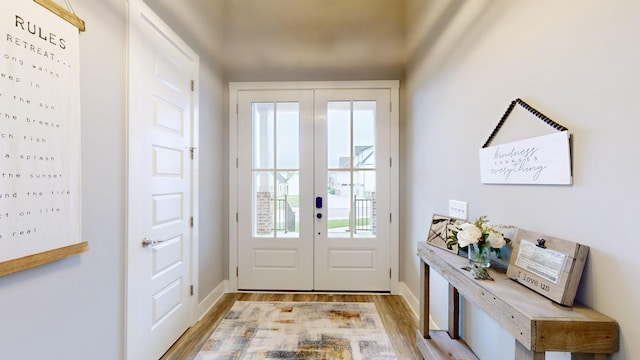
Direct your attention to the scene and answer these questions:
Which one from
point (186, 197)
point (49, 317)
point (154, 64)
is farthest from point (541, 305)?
point (154, 64)

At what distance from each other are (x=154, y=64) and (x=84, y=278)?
140cm

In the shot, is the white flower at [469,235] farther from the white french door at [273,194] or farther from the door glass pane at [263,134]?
the door glass pane at [263,134]

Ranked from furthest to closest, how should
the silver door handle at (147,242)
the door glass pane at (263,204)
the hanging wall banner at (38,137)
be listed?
the door glass pane at (263,204), the silver door handle at (147,242), the hanging wall banner at (38,137)

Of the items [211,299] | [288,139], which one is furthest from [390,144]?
[211,299]

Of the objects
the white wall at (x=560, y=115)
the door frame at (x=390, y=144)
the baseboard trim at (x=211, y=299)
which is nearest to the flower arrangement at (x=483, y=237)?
the white wall at (x=560, y=115)

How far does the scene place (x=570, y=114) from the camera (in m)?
0.98

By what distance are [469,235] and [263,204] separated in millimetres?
2255

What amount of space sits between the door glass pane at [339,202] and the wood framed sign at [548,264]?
6.17 feet

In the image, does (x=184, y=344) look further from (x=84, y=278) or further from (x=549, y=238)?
(x=549, y=238)

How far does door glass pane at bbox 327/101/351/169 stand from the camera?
117 inches

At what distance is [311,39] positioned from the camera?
116 inches

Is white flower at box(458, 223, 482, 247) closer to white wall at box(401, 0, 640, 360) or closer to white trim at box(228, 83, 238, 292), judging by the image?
white wall at box(401, 0, 640, 360)

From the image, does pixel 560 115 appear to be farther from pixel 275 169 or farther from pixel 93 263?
pixel 275 169

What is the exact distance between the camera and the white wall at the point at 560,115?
2.65ft
